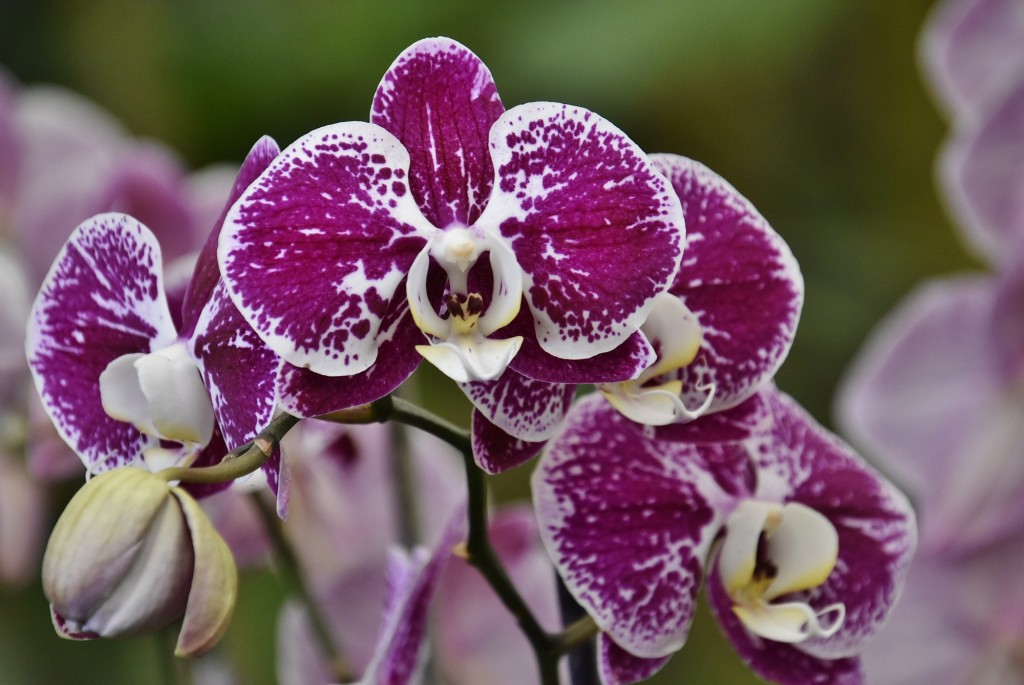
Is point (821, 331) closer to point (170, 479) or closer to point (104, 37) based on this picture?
point (104, 37)

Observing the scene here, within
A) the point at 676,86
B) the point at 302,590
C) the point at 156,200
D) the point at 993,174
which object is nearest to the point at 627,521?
the point at 302,590

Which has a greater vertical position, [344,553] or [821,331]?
[344,553]

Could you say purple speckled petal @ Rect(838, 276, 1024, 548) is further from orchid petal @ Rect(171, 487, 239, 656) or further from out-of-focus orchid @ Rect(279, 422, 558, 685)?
orchid petal @ Rect(171, 487, 239, 656)

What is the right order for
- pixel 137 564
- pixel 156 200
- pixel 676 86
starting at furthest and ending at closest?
1. pixel 676 86
2. pixel 156 200
3. pixel 137 564

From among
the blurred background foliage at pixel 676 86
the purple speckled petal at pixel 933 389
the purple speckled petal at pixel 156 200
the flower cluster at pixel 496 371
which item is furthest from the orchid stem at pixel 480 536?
the blurred background foliage at pixel 676 86

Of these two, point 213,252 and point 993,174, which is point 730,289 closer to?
point 213,252

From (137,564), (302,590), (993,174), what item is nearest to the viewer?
(137,564)

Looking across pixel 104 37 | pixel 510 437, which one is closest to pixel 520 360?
pixel 510 437
